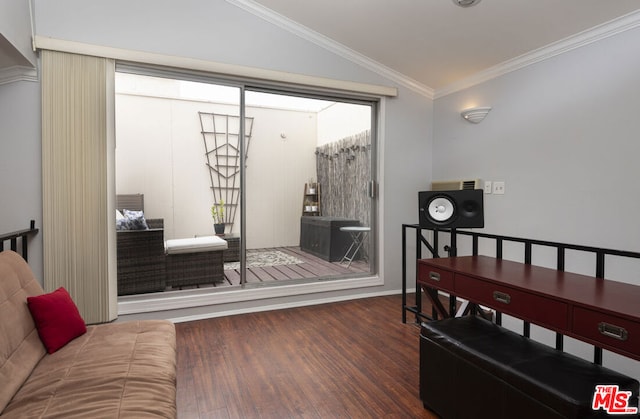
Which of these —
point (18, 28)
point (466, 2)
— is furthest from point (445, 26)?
point (18, 28)

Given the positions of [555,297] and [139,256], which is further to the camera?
[139,256]

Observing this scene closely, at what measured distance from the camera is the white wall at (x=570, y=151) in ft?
7.66

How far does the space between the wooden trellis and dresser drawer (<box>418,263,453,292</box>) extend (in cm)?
197

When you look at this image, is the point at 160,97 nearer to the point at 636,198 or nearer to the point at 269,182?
the point at 269,182

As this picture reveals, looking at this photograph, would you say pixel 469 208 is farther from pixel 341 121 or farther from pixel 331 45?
pixel 331 45

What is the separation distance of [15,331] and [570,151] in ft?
11.7

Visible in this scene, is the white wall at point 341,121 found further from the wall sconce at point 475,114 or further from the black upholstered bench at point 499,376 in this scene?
the black upholstered bench at point 499,376

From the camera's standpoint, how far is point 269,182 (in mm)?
3586

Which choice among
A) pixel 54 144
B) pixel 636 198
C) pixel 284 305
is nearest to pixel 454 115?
pixel 636 198

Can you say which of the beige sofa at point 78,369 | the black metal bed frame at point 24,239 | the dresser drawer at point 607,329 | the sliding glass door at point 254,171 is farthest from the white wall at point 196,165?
the dresser drawer at point 607,329

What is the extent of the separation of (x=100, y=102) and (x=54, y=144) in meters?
0.46

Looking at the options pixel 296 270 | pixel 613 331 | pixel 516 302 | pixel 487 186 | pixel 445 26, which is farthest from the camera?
pixel 296 270

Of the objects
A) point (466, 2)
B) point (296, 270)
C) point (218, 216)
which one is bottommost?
point (296, 270)

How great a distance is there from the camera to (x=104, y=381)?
4.28 feet
